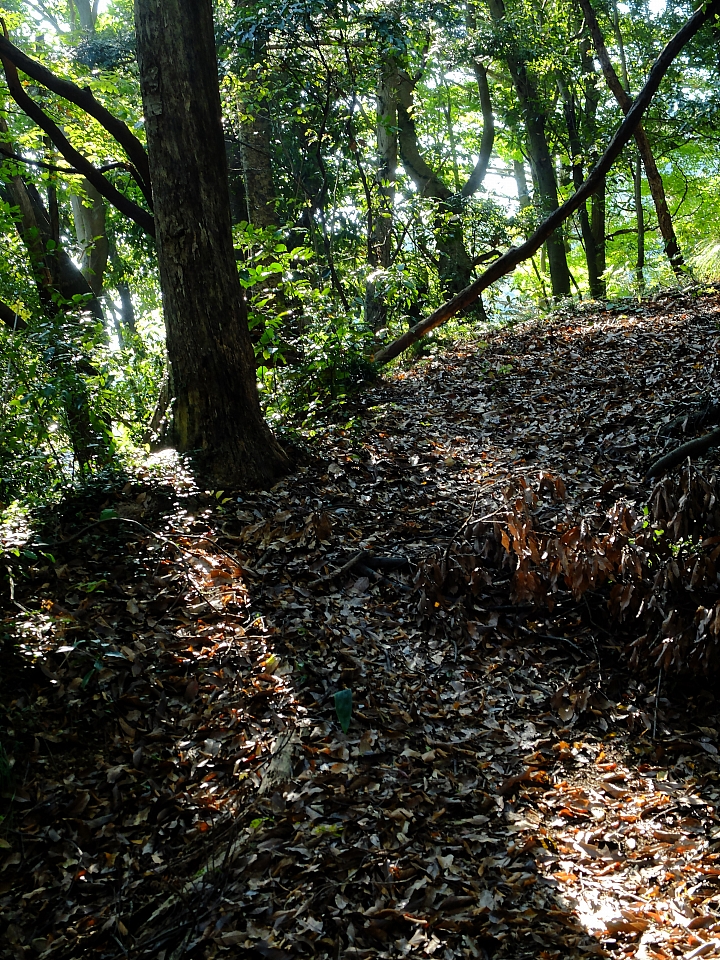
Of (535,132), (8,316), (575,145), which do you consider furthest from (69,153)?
(575,145)

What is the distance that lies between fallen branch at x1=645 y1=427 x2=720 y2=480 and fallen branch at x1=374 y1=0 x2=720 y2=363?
13.9 feet

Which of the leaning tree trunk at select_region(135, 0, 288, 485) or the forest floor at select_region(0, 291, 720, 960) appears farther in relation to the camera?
the leaning tree trunk at select_region(135, 0, 288, 485)

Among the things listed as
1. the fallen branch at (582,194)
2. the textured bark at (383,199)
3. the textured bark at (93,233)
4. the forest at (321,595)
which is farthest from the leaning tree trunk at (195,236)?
the textured bark at (93,233)

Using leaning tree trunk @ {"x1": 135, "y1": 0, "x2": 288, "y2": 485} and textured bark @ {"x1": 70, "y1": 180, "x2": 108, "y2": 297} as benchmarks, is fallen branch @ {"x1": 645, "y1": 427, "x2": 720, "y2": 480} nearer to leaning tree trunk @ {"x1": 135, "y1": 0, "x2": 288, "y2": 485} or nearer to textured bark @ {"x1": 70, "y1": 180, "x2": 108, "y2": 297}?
leaning tree trunk @ {"x1": 135, "y1": 0, "x2": 288, "y2": 485}

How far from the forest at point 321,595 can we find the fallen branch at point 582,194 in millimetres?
73

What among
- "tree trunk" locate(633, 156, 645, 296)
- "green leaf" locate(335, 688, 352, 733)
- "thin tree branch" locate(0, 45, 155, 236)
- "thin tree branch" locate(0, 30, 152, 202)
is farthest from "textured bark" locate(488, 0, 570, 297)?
"green leaf" locate(335, 688, 352, 733)

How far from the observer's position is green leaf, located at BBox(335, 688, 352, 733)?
3.60m

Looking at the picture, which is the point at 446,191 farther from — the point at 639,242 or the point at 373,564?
the point at 373,564

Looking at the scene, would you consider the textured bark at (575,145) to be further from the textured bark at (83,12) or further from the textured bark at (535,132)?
the textured bark at (83,12)

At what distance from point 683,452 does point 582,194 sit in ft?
15.8

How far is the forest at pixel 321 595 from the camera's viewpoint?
285cm

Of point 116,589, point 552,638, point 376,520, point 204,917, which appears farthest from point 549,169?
point 204,917

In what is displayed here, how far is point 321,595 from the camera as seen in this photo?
4.62m

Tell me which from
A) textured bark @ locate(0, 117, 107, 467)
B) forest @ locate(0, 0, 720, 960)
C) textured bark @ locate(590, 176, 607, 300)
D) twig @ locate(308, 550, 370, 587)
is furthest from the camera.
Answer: textured bark @ locate(590, 176, 607, 300)
